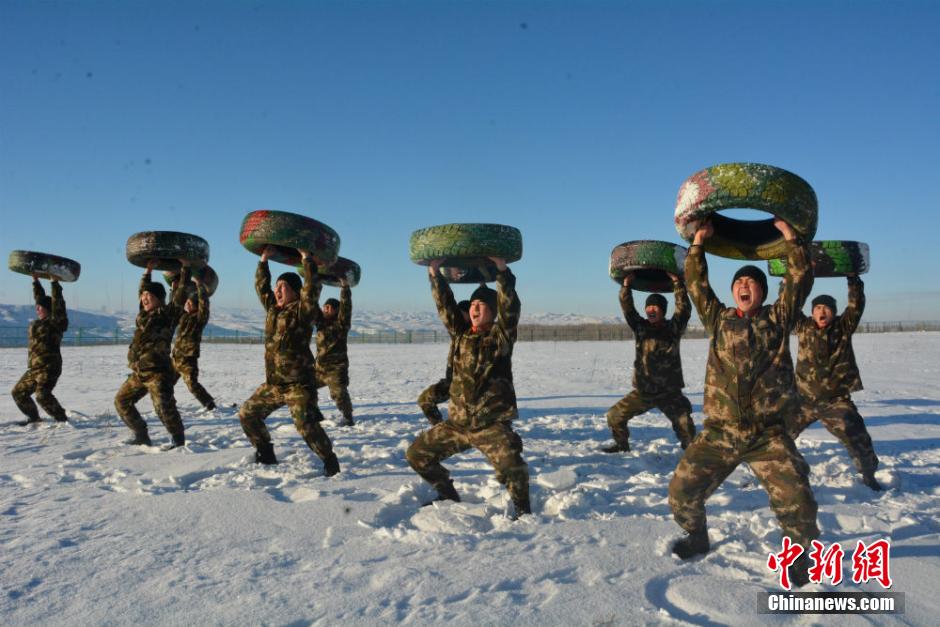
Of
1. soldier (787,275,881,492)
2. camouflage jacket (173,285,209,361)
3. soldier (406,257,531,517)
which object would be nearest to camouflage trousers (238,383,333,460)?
soldier (406,257,531,517)

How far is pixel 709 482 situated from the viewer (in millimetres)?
3535

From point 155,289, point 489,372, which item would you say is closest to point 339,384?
point 155,289

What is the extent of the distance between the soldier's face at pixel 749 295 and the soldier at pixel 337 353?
6.36 m

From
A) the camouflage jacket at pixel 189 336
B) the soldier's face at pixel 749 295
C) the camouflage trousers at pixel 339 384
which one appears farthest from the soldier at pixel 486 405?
the camouflage jacket at pixel 189 336

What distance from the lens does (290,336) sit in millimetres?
5848

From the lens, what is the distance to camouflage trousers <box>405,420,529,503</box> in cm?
428

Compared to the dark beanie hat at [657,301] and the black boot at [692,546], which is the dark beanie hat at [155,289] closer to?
the dark beanie hat at [657,301]

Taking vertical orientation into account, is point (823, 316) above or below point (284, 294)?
below

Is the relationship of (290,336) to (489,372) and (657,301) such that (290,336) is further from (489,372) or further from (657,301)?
(657,301)

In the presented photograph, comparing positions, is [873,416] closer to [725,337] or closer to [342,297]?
[725,337]

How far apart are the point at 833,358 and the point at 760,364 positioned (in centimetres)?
299

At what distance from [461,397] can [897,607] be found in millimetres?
2951

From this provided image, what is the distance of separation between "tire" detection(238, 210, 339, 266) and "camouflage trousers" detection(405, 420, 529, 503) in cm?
221

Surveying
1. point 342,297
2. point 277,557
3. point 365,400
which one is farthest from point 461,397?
point 365,400
